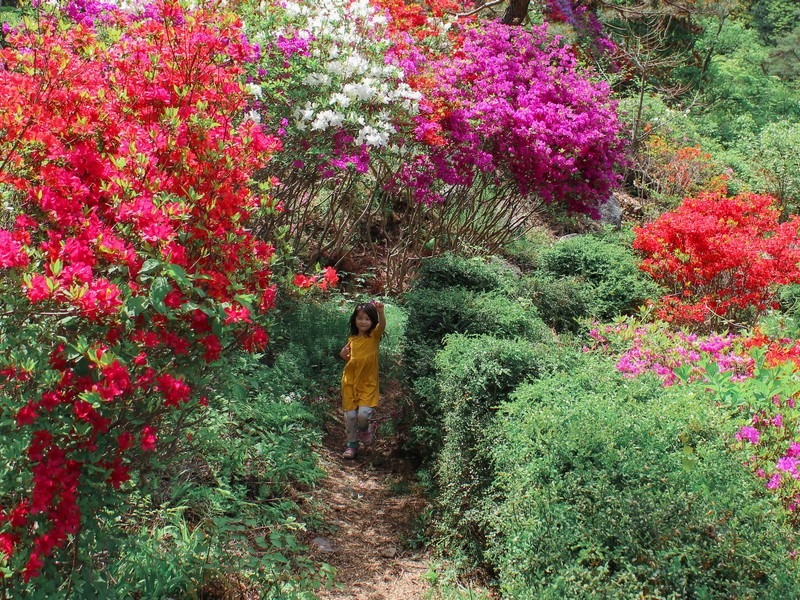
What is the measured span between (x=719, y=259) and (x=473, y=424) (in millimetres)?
3999

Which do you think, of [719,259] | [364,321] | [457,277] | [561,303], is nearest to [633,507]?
[364,321]

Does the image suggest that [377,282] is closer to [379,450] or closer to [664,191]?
[379,450]

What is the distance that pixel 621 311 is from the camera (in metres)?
7.22

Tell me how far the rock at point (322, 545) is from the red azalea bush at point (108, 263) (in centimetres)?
136

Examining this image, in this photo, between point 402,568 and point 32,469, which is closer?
point 32,469

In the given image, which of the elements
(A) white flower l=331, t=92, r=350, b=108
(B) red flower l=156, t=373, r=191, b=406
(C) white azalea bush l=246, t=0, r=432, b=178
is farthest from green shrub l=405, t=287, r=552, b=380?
(B) red flower l=156, t=373, r=191, b=406

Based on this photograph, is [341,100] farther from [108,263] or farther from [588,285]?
[588,285]

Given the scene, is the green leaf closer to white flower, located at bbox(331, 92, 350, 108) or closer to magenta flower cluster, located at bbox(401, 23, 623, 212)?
white flower, located at bbox(331, 92, 350, 108)

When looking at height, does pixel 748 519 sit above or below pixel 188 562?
above

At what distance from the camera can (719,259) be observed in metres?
6.79

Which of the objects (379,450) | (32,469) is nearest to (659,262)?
(379,450)

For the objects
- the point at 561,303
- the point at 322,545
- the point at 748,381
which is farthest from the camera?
the point at 561,303

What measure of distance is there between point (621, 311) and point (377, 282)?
277 cm

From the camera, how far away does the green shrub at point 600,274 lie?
714 centimetres
